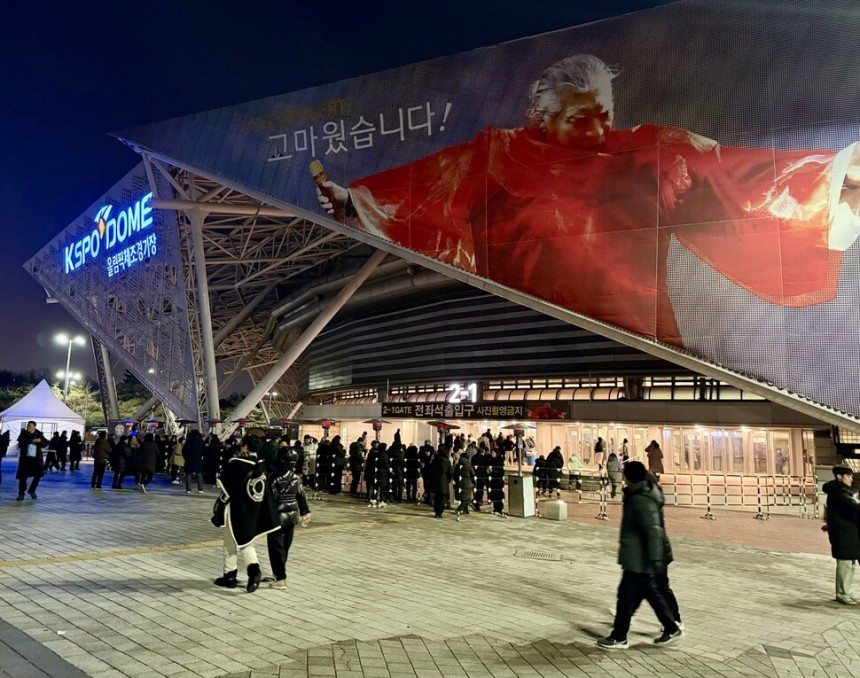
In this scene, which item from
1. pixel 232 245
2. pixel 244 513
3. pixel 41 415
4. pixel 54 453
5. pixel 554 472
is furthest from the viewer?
pixel 232 245

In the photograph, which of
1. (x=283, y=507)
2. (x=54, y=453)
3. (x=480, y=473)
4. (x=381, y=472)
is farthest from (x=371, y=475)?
(x=54, y=453)

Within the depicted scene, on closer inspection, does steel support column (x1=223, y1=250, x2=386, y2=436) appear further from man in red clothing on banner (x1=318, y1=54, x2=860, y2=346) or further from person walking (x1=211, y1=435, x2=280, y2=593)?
person walking (x1=211, y1=435, x2=280, y2=593)

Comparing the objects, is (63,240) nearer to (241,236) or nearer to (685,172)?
(241,236)

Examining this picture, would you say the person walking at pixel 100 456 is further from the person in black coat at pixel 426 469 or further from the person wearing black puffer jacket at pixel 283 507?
the person wearing black puffer jacket at pixel 283 507

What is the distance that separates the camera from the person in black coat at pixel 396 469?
15.3 metres

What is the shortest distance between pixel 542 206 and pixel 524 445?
585 inches

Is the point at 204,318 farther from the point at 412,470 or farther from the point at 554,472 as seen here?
the point at 554,472

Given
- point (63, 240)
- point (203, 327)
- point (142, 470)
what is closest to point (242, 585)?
point (142, 470)

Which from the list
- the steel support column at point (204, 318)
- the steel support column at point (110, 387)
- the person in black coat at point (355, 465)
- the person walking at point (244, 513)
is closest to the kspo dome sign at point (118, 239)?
the steel support column at point (204, 318)

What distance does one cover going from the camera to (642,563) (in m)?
5.05

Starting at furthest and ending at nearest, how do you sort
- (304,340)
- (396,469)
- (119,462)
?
1. (304,340)
2. (119,462)
3. (396,469)

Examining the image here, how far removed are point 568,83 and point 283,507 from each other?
13.7 metres

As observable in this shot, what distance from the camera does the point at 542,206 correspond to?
51.3 ft

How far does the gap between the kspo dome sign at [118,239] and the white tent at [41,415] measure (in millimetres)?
8447
